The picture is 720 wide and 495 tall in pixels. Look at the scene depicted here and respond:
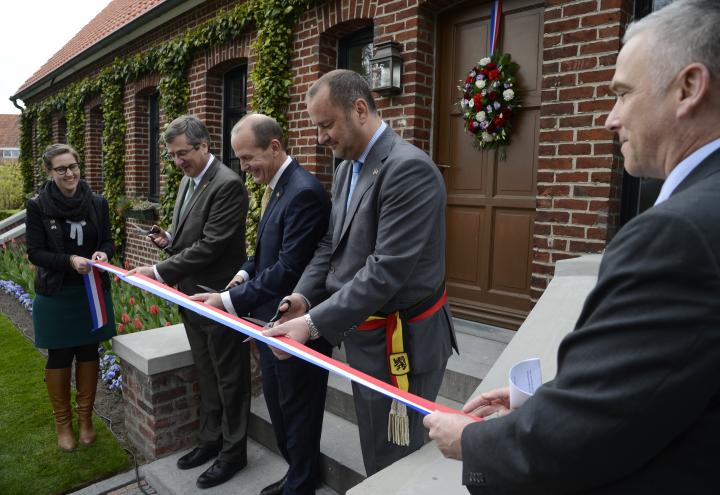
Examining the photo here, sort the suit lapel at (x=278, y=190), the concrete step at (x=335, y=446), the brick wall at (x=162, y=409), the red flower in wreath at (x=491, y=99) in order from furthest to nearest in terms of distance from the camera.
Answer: the red flower in wreath at (x=491, y=99) → the brick wall at (x=162, y=409) → the concrete step at (x=335, y=446) → the suit lapel at (x=278, y=190)

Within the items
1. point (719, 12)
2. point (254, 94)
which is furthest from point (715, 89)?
point (254, 94)

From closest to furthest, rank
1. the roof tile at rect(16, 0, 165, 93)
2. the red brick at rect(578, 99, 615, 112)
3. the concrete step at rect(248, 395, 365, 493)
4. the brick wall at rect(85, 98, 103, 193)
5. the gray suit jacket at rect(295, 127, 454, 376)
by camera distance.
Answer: the gray suit jacket at rect(295, 127, 454, 376) < the concrete step at rect(248, 395, 365, 493) < the red brick at rect(578, 99, 615, 112) < the brick wall at rect(85, 98, 103, 193) < the roof tile at rect(16, 0, 165, 93)

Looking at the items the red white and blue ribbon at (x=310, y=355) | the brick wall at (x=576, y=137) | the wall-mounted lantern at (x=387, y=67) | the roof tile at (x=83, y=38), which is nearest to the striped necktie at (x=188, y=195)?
the red white and blue ribbon at (x=310, y=355)

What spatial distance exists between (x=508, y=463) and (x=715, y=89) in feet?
2.51

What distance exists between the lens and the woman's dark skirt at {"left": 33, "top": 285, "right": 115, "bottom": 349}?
146 inches

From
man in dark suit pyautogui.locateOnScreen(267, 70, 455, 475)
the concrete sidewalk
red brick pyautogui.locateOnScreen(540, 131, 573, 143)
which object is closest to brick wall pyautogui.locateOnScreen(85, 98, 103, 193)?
the concrete sidewalk

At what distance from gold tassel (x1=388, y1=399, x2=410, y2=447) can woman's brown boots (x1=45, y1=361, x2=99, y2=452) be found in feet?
9.13

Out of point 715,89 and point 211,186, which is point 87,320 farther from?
point 715,89

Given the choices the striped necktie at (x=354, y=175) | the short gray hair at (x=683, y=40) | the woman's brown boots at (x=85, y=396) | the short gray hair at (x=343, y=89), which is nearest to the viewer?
the short gray hair at (x=683, y=40)

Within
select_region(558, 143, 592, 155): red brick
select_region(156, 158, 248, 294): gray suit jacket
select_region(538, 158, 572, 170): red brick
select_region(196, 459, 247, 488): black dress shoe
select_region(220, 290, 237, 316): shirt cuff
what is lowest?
select_region(196, 459, 247, 488): black dress shoe

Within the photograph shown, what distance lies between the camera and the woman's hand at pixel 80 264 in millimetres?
3671

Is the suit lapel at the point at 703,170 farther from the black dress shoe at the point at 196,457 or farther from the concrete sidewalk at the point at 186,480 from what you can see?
the black dress shoe at the point at 196,457

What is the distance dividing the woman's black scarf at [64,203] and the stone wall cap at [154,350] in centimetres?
97

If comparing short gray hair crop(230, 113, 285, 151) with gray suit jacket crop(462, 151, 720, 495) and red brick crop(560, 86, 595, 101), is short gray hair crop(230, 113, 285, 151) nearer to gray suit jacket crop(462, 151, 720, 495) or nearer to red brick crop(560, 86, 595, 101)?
red brick crop(560, 86, 595, 101)
